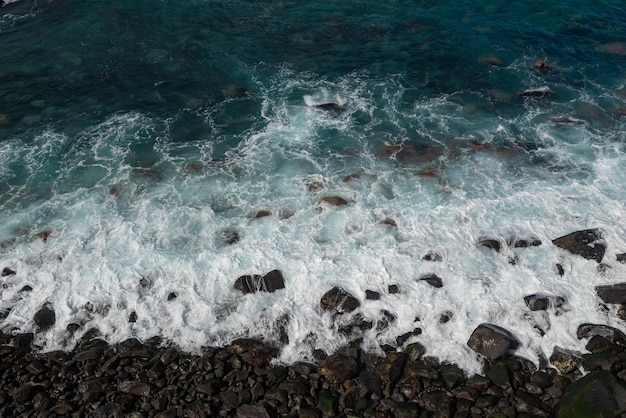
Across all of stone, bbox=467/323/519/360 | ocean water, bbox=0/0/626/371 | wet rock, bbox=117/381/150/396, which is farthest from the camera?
ocean water, bbox=0/0/626/371

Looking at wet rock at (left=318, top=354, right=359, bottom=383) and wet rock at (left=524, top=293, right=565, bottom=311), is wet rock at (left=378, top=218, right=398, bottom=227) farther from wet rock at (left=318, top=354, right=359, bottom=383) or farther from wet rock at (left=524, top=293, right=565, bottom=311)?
wet rock at (left=318, top=354, right=359, bottom=383)

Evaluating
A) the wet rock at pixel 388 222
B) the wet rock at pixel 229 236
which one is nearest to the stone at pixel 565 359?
the wet rock at pixel 388 222

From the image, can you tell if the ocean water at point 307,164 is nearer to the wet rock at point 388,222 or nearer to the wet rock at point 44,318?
the wet rock at point 44,318

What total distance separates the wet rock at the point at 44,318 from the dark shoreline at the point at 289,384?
103cm

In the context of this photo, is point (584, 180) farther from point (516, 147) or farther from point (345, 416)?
point (345, 416)

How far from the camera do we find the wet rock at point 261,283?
19375 millimetres

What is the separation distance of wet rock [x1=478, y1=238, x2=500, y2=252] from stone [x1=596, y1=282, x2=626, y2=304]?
3.65 metres

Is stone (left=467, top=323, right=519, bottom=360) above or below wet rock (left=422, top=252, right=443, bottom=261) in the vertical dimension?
below

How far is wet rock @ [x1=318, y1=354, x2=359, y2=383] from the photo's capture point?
53.5 feet

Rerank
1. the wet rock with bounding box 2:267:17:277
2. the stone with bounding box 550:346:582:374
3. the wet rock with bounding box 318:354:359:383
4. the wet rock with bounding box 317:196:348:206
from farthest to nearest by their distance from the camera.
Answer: the wet rock with bounding box 317:196:348:206
the wet rock with bounding box 2:267:17:277
the stone with bounding box 550:346:582:374
the wet rock with bounding box 318:354:359:383

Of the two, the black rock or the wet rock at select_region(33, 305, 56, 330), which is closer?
the wet rock at select_region(33, 305, 56, 330)

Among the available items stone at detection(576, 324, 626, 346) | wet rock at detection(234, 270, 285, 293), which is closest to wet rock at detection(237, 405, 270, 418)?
wet rock at detection(234, 270, 285, 293)

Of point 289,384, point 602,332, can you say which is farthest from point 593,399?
point 289,384

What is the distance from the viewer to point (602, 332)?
17391 millimetres
